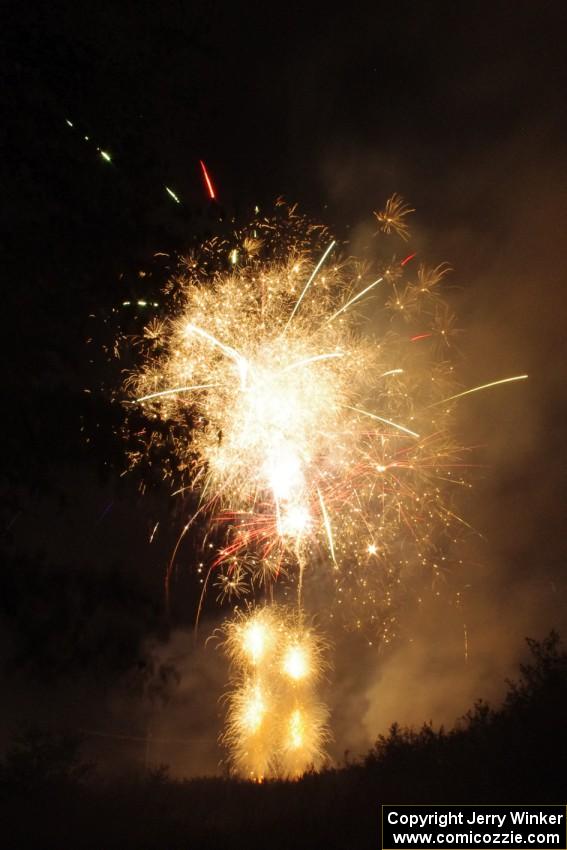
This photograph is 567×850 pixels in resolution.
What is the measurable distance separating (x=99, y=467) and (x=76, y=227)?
200 centimetres

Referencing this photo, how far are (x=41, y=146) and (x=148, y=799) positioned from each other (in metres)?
10.8

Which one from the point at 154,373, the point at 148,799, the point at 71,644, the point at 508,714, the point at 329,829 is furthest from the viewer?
the point at 154,373

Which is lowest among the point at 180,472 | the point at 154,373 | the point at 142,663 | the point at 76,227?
the point at 142,663

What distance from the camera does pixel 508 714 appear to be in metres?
8.96

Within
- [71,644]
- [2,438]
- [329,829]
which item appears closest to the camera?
[2,438]

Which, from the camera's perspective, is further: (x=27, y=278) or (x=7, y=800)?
(x=7, y=800)

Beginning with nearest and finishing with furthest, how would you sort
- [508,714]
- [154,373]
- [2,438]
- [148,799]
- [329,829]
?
[2,438], [329,829], [508,714], [148,799], [154,373]

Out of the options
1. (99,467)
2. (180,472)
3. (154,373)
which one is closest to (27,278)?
(99,467)

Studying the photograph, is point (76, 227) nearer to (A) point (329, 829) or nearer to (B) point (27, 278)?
(B) point (27, 278)

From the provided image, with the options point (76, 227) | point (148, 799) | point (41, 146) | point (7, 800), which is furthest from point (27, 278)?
point (7, 800)

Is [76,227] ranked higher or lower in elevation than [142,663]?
higher

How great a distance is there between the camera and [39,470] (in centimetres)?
421

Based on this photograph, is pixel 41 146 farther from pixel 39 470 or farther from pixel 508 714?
pixel 508 714

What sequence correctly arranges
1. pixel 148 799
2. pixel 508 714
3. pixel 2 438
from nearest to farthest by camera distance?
1. pixel 2 438
2. pixel 508 714
3. pixel 148 799
